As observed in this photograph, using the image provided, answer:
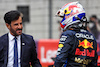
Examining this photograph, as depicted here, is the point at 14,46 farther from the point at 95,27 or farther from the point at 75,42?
the point at 95,27

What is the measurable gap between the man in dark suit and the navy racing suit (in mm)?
451

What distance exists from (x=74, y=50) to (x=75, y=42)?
0.10 m

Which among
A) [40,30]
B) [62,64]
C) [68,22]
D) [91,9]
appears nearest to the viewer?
[62,64]

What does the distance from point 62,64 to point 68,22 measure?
58cm

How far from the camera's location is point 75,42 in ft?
8.74

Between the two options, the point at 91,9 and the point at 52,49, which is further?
the point at 91,9

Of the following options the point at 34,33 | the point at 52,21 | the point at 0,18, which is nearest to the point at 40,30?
the point at 34,33

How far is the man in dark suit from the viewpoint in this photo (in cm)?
274

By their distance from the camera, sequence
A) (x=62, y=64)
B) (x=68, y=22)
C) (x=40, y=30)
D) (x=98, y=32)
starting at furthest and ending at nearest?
1. (x=40, y=30)
2. (x=98, y=32)
3. (x=68, y=22)
4. (x=62, y=64)

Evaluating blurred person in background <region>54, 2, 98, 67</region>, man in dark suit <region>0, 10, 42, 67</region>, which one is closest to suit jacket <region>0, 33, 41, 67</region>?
man in dark suit <region>0, 10, 42, 67</region>

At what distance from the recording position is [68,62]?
2.68 meters

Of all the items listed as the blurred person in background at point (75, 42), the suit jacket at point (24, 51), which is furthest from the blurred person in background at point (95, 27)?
the suit jacket at point (24, 51)

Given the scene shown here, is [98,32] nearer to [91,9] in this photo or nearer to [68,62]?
[91,9]

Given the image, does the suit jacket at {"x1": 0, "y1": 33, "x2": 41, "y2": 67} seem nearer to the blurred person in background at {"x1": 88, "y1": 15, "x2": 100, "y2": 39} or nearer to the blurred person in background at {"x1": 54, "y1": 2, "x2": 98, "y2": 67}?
the blurred person in background at {"x1": 54, "y1": 2, "x2": 98, "y2": 67}
